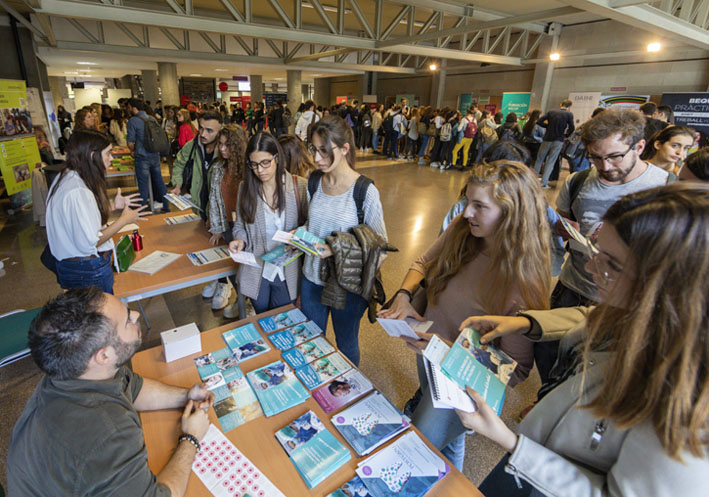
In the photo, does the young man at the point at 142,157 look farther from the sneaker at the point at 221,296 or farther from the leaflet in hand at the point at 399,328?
the leaflet in hand at the point at 399,328

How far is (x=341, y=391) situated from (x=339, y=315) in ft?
2.44

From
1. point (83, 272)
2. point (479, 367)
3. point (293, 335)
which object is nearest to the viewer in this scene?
point (479, 367)

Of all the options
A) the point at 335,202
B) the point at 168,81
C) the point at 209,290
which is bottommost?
the point at 209,290

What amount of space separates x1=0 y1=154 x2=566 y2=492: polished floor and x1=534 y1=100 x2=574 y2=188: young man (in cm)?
283

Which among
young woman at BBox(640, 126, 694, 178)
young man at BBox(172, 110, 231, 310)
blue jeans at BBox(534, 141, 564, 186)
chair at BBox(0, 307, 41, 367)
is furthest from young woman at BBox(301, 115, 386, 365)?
blue jeans at BBox(534, 141, 564, 186)

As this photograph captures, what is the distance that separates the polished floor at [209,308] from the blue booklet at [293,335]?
91 cm

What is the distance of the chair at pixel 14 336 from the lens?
198 centimetres

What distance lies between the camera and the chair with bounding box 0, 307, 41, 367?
77.8 inches

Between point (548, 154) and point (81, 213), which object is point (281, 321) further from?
point (548, 154)

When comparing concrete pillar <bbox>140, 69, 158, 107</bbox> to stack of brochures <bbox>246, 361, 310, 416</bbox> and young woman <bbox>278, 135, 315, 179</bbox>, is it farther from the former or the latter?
stack of brochures <bbox>246, 361, 310, 416</bbox>

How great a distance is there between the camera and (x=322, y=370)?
4.87 ft

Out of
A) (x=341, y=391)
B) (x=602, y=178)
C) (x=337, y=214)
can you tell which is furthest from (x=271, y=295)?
(x=602, y=178)

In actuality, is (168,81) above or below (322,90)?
below

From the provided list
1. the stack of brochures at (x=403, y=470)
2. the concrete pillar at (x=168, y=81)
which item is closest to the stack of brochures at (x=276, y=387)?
the stack of brochures at (x=403, y=470)
